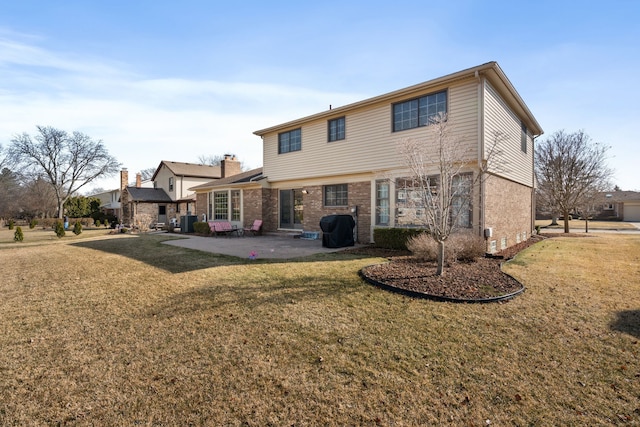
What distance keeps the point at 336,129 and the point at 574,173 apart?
19.0m

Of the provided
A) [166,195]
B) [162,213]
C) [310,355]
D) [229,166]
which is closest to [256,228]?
[229,166]

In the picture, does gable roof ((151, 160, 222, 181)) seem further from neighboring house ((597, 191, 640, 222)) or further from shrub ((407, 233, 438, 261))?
neighboring house ((597, 191, 640, 222))

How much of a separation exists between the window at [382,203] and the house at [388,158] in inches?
1.5

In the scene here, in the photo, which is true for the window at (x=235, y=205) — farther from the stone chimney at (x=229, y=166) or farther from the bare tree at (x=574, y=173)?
the bare tree at (x=574, y=173)

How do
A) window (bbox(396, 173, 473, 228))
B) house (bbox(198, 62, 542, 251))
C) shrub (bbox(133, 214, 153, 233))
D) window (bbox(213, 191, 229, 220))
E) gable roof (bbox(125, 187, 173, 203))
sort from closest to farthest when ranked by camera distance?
1. window (bbox(396, 173, 473, 228))
2. house (bbox(198, 62, 542, 251))
3. window (bbox(213, 191, 229, 220))
4. shrub (bbox(133, 214, 153, 233))
5. gable roof (bbox(125, 187, 173, 203))

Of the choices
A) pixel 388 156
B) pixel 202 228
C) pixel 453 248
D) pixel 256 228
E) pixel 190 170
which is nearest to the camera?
pixel 453 248

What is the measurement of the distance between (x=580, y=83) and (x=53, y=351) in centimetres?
1568

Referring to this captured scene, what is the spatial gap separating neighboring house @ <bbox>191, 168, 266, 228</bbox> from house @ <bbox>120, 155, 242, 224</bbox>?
33.3 feet

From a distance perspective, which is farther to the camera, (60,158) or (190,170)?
(60,158)

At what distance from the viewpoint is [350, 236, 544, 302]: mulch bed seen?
531 cm

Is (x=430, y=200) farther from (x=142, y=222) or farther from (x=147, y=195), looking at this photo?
(x=147, y=195)

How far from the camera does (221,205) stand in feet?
62.9

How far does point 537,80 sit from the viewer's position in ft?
37.0

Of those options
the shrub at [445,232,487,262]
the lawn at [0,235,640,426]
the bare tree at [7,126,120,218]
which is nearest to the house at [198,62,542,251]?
the shrub at [445,232,487,262]
